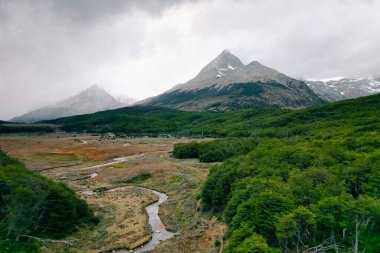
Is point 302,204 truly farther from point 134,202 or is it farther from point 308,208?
point 134,202

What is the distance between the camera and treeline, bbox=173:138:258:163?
128125 millimetres

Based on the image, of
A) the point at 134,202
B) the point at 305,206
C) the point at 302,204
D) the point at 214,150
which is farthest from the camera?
the point at 214,150

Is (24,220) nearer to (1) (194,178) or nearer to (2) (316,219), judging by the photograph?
(2) (316,219)

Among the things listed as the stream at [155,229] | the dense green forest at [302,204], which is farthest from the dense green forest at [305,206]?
the stream at [155,229]

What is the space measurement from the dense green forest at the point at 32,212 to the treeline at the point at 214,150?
74.0 m

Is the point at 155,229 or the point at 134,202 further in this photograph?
the point at 134,202

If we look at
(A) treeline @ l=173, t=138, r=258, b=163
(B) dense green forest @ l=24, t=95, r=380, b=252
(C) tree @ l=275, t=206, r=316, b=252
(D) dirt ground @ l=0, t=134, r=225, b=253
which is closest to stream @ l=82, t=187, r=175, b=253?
(D) dirt ground @ l=0, t=134, r=225, b=253

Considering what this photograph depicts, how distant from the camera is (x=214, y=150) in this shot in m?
132

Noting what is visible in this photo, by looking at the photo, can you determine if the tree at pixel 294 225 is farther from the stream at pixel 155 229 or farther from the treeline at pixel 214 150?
the treeline at pixel 214 150

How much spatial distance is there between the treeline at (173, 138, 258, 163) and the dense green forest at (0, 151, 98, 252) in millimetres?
74017

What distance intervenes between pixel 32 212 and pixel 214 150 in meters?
91.9

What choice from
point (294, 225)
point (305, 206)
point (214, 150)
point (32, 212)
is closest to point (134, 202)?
point (32, 212)

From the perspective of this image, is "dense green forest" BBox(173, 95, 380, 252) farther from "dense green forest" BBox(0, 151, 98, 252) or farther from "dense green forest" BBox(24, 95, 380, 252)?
"dense green forest" BBox(0, 151, 98, 252)

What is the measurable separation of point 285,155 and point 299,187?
24012 millimetres
